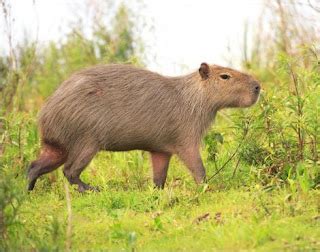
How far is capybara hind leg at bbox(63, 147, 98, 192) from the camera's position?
7043 millimetres

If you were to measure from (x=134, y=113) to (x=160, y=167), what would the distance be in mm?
692

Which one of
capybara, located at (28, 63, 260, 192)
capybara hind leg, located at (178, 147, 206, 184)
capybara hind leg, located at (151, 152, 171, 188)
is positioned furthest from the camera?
capybara hind leg, located at (151, 152, 171, 188)

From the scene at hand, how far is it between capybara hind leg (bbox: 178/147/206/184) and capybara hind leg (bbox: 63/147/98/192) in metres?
0.87

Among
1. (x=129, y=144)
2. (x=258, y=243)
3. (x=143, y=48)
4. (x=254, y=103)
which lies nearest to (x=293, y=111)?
(x=254, y=103)

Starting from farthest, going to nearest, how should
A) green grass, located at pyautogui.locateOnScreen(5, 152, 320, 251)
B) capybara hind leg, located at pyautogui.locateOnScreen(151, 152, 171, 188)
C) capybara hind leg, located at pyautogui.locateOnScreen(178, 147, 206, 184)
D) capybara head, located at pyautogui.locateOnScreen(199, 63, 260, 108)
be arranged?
1. capybara hind leg, located at pyautogui.locateOnScreen(151, 152, 171, 188)
2. capybara head, located at pyautogui.locateOnScreen(199, 63, 260, 108)
3. capybara hind leg, located at pyautogui.locateOnScreen(178, 147, 206, 184)
4. green grass, located at pyautogui.locateOnScreen(5, 152, 320, 251)

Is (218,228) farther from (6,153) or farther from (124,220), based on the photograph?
(6,153)

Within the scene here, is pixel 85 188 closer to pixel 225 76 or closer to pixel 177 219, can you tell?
pixel 177 219

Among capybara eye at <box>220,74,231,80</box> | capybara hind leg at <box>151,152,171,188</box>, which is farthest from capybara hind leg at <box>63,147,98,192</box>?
capybara eye at <box>220,74,231,80</box>

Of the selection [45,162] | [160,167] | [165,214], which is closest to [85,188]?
[45,162]

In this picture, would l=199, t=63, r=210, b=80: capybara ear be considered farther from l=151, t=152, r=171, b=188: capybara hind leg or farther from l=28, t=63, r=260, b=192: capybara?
l=151, t=152, r=171, b=188: capybara hind leg

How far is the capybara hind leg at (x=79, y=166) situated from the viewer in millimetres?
7043

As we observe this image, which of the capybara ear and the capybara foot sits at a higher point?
the capybara ear

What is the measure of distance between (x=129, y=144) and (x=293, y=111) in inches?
63.4

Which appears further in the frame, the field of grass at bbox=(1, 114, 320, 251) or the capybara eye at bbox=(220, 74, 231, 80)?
the capybara eye at bbox=(220, 74, 231, 80)
